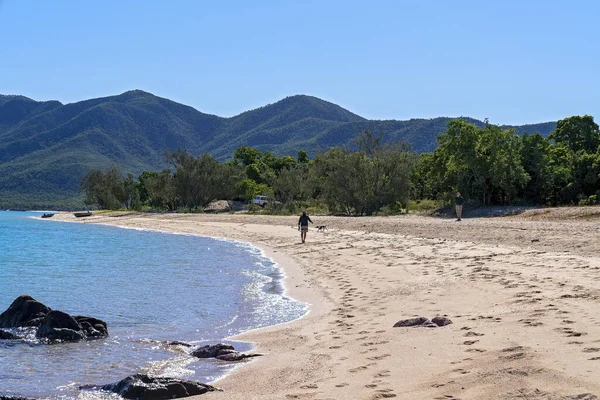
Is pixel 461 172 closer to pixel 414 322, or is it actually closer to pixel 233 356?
pixel 414 322

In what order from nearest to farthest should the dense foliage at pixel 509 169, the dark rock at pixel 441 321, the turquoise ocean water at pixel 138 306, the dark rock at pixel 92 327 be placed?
the turquoise ocean water at pixel 138 306, the dark rock at pixel 441 321, the dark rock at pixel 92 327, the dense foliage at pixel 509 169

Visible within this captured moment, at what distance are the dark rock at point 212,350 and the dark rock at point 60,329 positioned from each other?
8.77ft

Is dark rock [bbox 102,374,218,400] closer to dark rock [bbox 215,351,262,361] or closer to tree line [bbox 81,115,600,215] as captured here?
dark rock [bbox 215,351,262,361]

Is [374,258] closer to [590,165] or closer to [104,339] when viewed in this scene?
[104,339]

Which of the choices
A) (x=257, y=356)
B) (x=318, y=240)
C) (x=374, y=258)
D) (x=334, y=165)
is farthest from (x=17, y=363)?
(x=334, y=165)

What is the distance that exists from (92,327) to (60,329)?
0.55 meters

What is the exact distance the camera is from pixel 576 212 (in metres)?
28.8

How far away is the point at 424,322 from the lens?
9.54 m

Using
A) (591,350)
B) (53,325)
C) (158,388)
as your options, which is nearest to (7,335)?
(53,325)

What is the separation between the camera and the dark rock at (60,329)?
36.4ft

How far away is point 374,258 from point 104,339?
10.6 metres

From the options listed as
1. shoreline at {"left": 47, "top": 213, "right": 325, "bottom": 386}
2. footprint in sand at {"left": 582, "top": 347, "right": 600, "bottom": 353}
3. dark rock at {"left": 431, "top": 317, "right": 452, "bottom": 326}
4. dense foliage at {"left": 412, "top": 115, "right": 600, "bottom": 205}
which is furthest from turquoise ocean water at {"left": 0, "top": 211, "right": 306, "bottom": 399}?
dense foliage at {"left": 412, "top": 115, "right": 600, "bottom": 205}

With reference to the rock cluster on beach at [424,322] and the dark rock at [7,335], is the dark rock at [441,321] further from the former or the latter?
the dark rock at [7,335]

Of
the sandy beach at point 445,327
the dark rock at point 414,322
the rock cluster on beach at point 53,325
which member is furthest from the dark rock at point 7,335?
the dark rock at point 414,322
